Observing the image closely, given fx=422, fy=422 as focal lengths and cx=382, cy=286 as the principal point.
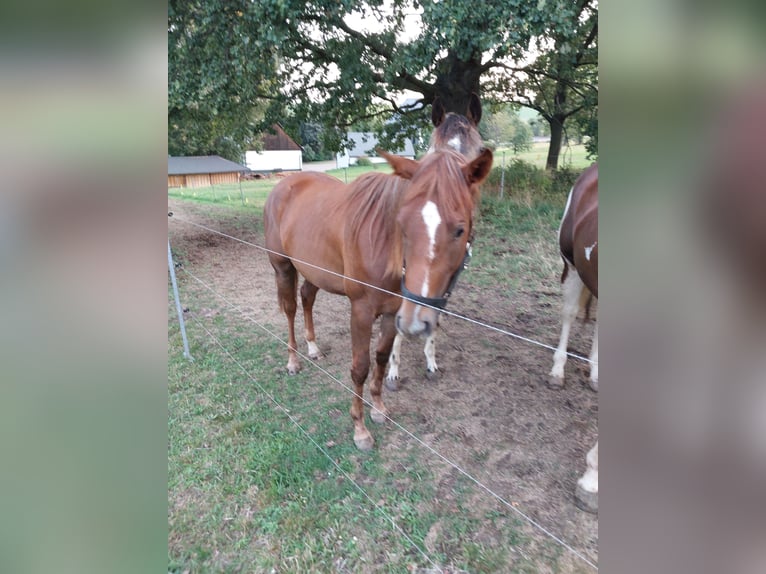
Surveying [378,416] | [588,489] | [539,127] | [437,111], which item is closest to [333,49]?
[437,111]

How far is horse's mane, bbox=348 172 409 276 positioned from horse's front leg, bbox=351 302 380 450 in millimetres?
368

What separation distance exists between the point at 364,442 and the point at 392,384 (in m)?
0.77

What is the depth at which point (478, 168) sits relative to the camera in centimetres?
189

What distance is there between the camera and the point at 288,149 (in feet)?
64.3

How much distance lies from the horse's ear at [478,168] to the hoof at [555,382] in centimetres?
207

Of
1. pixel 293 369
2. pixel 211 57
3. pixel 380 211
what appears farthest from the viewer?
pixel 211 57

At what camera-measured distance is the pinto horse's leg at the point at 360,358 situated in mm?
2574

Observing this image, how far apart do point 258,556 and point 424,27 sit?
5782 mm

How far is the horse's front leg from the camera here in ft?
8.45

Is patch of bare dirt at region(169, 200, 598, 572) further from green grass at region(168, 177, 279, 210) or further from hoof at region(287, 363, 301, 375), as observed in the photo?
green grass at region(168, 177, 279, 210)

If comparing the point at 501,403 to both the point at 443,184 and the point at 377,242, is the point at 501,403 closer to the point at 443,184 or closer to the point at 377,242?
the point at 377,242

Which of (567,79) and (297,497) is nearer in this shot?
(297,497)

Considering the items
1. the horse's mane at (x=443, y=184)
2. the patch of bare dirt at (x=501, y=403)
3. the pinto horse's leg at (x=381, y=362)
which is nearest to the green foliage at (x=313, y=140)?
the patch of bare dirt at (x=501, y=403)
